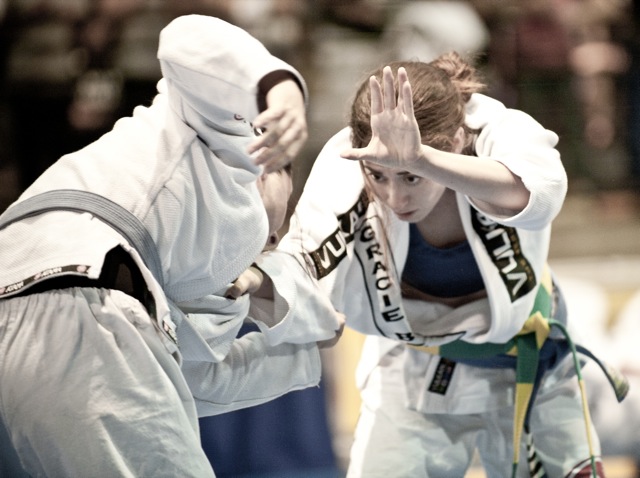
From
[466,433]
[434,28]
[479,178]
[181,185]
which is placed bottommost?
[466,433]

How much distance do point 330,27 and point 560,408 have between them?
2.08 meters

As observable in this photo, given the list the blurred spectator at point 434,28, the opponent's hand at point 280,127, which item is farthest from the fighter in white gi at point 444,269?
the blurred spectator at point 434,28

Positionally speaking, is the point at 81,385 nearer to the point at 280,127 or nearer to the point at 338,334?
the point at 280,127

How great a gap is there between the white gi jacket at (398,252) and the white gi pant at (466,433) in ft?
0.60

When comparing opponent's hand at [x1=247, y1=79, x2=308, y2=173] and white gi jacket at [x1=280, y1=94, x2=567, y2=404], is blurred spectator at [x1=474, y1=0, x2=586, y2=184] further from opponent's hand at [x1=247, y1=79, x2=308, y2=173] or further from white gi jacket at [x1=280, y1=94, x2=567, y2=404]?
opponent's hand at [x1=247, y1=79, x2=308, y2=173]

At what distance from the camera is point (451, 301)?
209 cm

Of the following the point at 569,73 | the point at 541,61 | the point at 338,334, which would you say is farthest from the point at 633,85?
the point at 338,334

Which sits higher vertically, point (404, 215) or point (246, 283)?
point (404, 215)

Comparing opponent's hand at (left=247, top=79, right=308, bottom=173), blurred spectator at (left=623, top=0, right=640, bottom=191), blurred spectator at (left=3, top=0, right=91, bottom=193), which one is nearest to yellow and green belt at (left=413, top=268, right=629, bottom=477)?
opponent's hand at (left=247, top=79, right=308, bottom=173)

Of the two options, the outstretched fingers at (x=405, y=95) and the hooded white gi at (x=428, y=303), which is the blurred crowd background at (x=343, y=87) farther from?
the outstretched fingers at (x=405, y=95)

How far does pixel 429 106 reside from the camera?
5.96ft

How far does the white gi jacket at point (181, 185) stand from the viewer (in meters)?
1.35

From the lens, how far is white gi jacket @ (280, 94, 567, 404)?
1914mm

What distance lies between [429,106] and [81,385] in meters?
0.82
